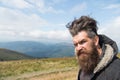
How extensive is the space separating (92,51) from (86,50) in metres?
0.11

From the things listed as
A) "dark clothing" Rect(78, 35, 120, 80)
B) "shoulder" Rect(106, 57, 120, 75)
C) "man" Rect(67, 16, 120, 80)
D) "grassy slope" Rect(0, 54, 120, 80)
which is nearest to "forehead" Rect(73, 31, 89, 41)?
"man" Rect(67, 16, 120, 80)

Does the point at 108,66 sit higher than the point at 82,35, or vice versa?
the point at 82,35

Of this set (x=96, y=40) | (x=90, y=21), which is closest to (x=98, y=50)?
(x=96, y=40)

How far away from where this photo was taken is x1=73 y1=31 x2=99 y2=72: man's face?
220 inches

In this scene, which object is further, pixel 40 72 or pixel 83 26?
pixel 40 72

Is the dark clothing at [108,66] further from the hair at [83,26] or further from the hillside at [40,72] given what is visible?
the hillside at [40,72]

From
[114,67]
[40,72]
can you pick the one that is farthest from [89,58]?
[40,72]

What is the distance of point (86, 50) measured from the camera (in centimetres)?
557

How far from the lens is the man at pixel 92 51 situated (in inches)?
216

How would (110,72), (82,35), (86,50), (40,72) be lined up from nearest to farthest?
1. (110,72)
2. (86,50)
3. (82,35)
4. (40,72)

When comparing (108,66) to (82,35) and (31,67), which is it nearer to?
(82,35)

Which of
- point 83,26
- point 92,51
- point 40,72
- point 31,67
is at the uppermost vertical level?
point 83,26

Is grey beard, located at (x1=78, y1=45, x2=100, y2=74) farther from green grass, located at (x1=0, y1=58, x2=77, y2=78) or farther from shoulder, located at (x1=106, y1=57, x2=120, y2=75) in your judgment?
green grass, located at (x1=0, y1=58, x2=77, y2=78)

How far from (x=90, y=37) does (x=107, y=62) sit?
0.56 m
